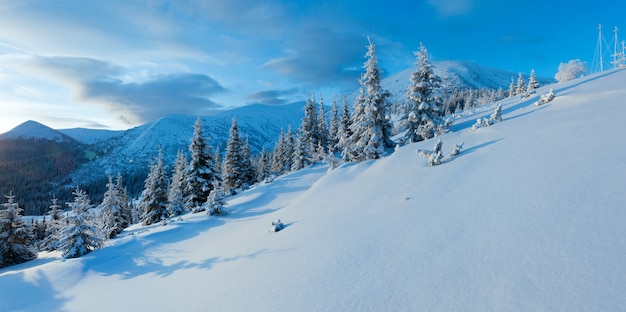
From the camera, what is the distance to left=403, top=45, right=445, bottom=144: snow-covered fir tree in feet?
65.3

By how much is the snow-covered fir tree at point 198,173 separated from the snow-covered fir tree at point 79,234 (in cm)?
1344

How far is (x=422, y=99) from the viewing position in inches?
806

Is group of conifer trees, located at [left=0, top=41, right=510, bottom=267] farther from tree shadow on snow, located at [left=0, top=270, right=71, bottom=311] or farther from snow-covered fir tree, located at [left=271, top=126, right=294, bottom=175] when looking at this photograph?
snow-covered fir tree, located at [left=271, top=126, right=294, bottom=175]

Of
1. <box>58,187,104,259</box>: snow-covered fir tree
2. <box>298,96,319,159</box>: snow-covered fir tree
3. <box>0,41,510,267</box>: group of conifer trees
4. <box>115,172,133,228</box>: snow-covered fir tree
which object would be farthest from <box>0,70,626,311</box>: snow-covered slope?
<box>298,96,319,159</box>: snow-covered fir tree

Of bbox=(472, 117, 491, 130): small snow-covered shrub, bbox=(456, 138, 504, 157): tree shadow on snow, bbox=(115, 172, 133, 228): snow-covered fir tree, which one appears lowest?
bbox=(115, 172, 133, 228): snow-covered fir tree

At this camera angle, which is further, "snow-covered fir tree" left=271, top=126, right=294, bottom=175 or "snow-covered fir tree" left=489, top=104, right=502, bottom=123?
"snow-covered fir tree" left=271, top=126, right=294, bottom=175

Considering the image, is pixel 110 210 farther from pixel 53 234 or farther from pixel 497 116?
pixel 497 116

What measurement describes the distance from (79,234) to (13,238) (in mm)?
9748

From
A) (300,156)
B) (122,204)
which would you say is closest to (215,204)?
(300,156)

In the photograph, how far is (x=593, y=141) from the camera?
7215 millimetres

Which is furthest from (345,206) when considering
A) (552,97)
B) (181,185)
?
(181,185)

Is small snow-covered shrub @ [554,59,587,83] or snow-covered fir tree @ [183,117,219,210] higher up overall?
small snow-covered shrub @ [554,59,587,83]

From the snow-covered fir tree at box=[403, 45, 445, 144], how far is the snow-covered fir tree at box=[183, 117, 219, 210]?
20.0 m

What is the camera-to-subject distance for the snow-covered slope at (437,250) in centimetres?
365
